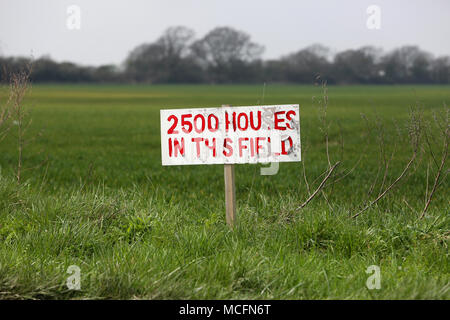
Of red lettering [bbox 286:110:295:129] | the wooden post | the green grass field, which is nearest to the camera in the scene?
the green grass field

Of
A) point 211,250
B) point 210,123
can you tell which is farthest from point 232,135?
point 211,250

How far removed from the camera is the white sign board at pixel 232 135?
14.8 ft

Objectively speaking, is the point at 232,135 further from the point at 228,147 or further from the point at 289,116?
the point at 289,116

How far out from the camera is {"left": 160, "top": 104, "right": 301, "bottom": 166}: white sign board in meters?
4.52

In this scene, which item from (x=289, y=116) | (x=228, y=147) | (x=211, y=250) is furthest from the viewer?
(x=228, y=147)

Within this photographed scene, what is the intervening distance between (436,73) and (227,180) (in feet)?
311

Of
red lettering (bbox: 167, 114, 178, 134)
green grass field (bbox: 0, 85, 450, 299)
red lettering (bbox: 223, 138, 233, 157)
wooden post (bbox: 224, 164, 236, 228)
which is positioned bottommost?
green grass field (bbox: 0, 85, 450, 299)

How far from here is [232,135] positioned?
459 centimetres

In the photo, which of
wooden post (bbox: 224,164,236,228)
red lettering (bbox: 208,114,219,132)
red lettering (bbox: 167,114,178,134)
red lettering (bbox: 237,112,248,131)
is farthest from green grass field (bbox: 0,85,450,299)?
red lettering (bbox: 167,114,178,134)

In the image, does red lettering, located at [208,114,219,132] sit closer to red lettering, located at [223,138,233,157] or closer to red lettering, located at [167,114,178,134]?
red lettering, located at [223,138,233,157]

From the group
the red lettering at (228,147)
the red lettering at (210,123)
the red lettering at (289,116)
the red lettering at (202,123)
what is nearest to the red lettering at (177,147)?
the red lettering at (202,123)

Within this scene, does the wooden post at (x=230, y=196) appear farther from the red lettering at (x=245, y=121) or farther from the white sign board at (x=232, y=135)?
the red lettering at (x=245, y=121)

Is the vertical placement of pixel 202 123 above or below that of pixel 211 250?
above
